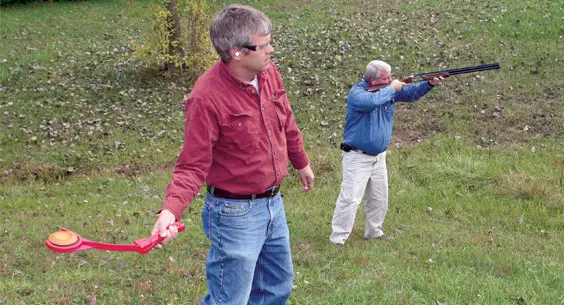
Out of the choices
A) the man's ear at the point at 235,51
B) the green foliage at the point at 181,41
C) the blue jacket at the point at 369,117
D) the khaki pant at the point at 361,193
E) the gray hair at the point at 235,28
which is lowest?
the green foliage at the point at 181,41

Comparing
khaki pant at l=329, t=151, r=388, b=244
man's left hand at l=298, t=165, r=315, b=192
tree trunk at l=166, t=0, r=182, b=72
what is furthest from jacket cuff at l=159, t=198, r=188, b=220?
tree trunk at l=166, t=0, r=182, b=72

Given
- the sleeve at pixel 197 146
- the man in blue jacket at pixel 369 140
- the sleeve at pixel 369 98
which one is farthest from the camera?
the man in blue jacket at pixel 369 140

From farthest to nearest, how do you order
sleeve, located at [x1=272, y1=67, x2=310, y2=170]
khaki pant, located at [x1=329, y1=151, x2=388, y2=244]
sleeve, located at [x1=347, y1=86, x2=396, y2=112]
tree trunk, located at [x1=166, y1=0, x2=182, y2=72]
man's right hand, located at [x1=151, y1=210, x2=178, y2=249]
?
tree trunk, located at [x1=166, y1=0, x2=182, y2=72] < khaki pant, located at [x1=329, y1=151, x2=388, y2=244] < sleeve, located at [x1=347, y1=86, x2=396, y2=112] < sleeve, located at [x1=272, y1=67, x2=310, y2=170] < man's right hand, located at [x1=151, y1=210, x2=178, y2=249]

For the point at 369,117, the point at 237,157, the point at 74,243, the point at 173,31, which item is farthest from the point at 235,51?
the point at 173,31

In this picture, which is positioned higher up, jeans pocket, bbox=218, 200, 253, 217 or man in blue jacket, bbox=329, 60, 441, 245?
jeans pocket, bbox=218, 200, 253, 217

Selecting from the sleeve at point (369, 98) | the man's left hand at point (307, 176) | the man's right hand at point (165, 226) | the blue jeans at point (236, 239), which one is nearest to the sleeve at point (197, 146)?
the man's right hand at point (165, 226)

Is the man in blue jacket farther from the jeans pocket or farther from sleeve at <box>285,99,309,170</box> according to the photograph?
the jeans pocket

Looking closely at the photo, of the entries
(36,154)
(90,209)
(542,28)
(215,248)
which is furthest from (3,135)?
(542,28)

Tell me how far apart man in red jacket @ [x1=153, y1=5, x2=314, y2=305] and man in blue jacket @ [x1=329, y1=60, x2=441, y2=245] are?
6.97ft

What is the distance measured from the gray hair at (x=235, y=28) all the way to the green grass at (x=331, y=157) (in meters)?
2.30

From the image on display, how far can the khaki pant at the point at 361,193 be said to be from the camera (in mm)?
5996

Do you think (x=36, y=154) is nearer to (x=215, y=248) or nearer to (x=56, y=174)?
(x=56, y=174)

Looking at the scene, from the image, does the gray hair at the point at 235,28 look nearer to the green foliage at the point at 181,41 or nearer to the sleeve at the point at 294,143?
the sleeve at the point at 294,143

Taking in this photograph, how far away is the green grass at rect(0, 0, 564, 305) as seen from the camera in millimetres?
5254
